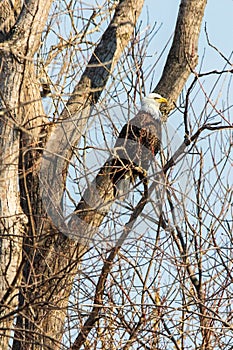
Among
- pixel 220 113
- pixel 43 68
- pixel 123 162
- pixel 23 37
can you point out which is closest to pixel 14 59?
pixel 23 37

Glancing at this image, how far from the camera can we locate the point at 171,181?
507 cm

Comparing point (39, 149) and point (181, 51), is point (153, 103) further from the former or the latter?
point (39, 149)

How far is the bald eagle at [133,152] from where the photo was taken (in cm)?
516

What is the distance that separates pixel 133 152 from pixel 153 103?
704 mm

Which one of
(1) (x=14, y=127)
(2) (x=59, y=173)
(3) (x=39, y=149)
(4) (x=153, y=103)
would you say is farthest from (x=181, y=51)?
(1) (x=14, y=127)

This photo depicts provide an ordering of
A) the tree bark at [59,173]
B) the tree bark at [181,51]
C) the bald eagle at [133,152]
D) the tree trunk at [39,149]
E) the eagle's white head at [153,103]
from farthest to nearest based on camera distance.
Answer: the tree bark at [181,51] < the eagle's white head at [153,103] < the bald eagle at [133,152] < the tree bark at [59,173] < the tree trunk at [39,149]

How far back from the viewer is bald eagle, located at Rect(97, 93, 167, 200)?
5.16 metres

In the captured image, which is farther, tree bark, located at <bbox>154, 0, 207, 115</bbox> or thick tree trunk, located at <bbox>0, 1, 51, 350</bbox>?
tree bark, located at <bbox>154, 0, 207, 115</bbox>

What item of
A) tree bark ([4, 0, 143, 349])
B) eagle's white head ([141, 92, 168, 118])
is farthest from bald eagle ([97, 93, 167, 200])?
tree bark ([4, 0, 143, 349])

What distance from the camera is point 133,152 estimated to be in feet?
17.4

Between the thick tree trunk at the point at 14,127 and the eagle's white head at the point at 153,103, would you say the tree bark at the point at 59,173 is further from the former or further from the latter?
the eagle's white head at the point at 153,103

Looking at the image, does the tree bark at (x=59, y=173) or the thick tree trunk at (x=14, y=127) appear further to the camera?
the tree bark at (x=59, y=173)

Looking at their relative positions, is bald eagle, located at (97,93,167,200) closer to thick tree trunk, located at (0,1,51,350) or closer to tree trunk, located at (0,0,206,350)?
tree trunk, located at (0,0,206,350)

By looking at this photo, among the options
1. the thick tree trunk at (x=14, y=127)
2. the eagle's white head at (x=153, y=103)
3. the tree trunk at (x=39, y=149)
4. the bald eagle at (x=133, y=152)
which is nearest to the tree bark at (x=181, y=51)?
the tree trunk at (x=39, y=149)
